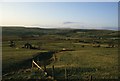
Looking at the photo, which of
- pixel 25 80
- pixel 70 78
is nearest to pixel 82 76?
pixel 70 78

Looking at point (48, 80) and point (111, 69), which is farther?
point (111, 69)

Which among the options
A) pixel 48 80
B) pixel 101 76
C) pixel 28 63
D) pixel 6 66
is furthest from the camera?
pixel 28 63

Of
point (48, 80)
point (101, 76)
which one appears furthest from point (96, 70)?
point (48, 80)

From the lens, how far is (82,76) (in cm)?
2897

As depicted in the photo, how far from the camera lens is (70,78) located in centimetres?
2767

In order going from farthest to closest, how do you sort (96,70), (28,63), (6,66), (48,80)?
(28,63)
(6,66)
(96,70)
(48,80)

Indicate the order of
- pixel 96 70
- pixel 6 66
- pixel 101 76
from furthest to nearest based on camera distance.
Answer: pixel 6 66, pixel 96 70, pixel 101 76

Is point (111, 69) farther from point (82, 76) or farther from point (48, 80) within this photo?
point (48, 80)

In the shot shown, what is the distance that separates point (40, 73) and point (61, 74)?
8.48ft

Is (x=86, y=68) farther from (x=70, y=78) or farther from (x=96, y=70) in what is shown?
(x=70, y=78)

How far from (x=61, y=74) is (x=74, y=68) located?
3.94 metres

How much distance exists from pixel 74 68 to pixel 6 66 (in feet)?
33.6

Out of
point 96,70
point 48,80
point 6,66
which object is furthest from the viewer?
point 6,66

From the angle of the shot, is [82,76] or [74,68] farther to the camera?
[74,68]
